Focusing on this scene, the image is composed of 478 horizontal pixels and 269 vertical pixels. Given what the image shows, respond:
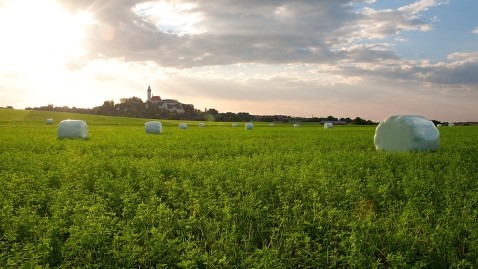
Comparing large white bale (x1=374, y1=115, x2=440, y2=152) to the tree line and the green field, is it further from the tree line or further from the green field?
the tree line

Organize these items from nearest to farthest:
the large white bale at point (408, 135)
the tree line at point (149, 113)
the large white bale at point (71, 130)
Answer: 1. the large white bale at point (408, 135)
2. the large white bale at point (71, 130)
3. the tree line at point (149, 113)

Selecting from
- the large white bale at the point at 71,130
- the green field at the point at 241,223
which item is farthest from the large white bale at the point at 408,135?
the large white bale at the point at 71,130

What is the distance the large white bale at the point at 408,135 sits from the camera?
743 inches

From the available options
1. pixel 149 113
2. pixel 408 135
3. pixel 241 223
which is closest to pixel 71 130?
pixel 408 135

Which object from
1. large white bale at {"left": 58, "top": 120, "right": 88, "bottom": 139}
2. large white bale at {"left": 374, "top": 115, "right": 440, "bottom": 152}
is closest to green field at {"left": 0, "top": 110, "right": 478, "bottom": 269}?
large white bale at {"left": 374, "top": 115, "right": 440, "bottom": 152}

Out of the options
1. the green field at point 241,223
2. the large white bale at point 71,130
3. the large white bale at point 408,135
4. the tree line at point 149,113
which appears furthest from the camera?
the tree line at point 149,113

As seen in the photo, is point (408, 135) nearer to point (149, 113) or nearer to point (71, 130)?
point (71, 130)

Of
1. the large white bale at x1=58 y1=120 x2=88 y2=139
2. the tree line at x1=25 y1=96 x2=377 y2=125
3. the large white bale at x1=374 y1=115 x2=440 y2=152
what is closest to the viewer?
the large white bale at x1=374 y1=115 x2=440 y2=152

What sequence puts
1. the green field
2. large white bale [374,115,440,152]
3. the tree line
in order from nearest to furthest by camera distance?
the green field → large white bale [374,115,440,152] → the tree line

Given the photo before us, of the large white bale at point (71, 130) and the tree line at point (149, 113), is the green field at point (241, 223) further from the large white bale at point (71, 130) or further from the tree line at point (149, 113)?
the tree line at point (149, 113)

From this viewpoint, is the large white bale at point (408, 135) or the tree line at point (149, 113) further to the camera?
the tree line at point (149, 113)

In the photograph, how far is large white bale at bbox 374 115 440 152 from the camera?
18.9 metres

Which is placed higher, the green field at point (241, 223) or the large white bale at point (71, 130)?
the large white bale at point (71, 130)

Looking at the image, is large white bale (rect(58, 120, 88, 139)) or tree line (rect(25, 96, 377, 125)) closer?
large white bale (rect(58, 120, 88, 139))
